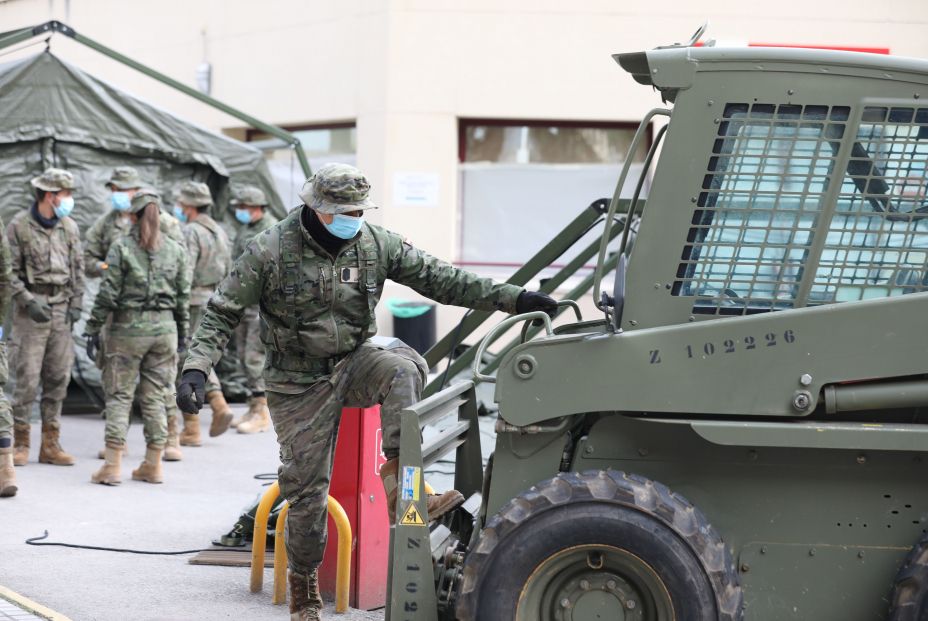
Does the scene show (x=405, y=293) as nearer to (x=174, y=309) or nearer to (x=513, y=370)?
(x=174, y=309)

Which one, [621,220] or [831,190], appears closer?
[831,190]

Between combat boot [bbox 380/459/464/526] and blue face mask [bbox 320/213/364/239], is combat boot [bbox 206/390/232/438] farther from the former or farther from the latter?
combat boot [bbox 380/459/464/526]

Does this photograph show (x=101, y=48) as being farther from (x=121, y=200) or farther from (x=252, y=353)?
(x=252, y=353)

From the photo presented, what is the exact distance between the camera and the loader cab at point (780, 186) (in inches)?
174

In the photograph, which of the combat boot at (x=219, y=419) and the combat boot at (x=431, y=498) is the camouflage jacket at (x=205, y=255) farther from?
the combat boot at (x=431, y=498)

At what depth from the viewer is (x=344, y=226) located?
5.37 m

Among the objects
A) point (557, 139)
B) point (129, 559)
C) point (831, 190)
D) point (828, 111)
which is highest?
point (557, 139)

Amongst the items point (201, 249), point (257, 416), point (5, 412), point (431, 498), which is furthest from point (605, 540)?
point (257, 416)

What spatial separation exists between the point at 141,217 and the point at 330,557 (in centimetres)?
394

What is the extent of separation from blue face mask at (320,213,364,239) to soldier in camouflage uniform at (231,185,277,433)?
5.98 meters

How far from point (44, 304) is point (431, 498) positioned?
18.8ft

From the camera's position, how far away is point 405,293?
15.0 metres

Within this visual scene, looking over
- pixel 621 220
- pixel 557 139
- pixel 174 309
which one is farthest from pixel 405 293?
pixel 621 220

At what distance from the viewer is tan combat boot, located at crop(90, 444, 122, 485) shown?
29.9 ft
